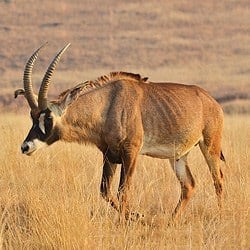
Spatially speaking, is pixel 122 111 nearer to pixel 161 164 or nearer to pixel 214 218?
pixel 214 218

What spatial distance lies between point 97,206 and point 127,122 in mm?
1524

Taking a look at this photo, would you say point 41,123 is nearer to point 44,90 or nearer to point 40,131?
point 40,131

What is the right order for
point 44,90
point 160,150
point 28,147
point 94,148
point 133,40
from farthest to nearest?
point 133,40 → point 94,148 → point 160,150 → point 44,90 → point 28,147

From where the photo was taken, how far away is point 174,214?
353 inches

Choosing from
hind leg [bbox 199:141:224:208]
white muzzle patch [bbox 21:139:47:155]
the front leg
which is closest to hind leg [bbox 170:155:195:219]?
hind leg [bbox 199:141:224:208]

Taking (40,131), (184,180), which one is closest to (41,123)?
(40,131)

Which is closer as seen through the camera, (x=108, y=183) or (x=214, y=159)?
(x=108, y=183)

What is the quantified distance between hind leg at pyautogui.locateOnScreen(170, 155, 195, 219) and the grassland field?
0.16m

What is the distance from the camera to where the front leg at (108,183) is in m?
8.84

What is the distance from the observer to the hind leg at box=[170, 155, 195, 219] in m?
9.62

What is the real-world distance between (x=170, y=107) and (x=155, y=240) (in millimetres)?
2489

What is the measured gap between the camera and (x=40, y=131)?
353 inches

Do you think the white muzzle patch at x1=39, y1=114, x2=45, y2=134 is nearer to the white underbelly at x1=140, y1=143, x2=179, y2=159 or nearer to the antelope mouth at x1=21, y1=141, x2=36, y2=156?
the antelope mouth at x1=21, y1=141, x2=36, y2=156

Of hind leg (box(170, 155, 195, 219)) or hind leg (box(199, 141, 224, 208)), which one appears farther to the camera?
hind leg (box(199, 141, 224, 208))
